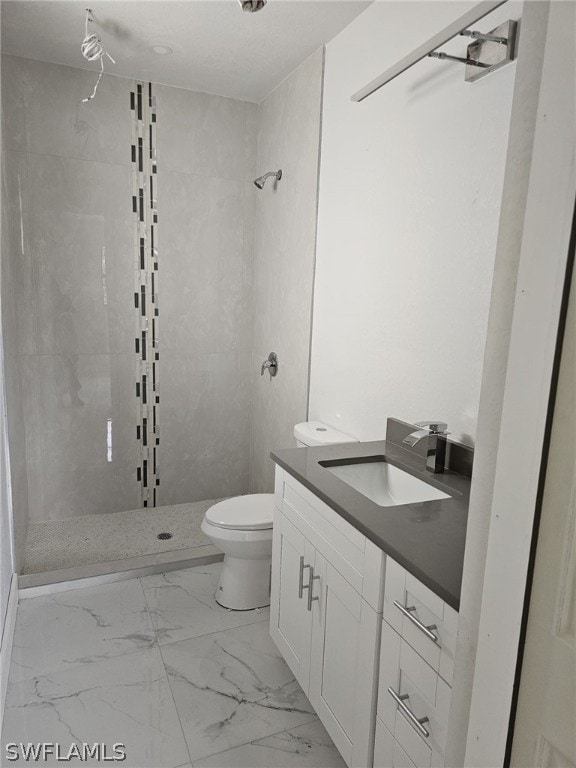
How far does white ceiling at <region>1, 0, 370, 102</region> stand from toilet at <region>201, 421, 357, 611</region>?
179 centimetres

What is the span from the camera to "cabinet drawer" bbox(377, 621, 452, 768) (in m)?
1.11

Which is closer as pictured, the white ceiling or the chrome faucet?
the chrome faucet

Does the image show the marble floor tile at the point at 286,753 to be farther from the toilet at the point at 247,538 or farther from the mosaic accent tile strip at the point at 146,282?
the mosaic accent tile strip at the point at 146,282

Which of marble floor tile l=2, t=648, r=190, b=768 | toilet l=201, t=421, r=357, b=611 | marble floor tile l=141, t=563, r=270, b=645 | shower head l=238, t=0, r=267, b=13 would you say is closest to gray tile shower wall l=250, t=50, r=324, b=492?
toilet l=201, t=421, r=357, b=611

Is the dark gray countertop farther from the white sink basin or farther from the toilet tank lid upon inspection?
the toilet tank lid

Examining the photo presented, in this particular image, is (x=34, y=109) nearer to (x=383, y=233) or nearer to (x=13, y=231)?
(x=13, y=231)

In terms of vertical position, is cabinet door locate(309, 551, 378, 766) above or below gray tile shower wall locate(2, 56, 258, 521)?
below

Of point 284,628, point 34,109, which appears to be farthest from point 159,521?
point 34,109

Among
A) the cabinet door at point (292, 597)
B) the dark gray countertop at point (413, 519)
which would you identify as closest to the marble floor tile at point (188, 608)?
the cabinet door at point (292, 597)

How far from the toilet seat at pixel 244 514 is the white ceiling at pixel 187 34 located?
2.14m

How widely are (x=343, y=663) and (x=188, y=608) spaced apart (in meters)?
1.16

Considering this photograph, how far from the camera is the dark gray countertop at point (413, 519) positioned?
1140 millimetres

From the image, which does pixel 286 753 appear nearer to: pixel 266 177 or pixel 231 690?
pixel 231 690

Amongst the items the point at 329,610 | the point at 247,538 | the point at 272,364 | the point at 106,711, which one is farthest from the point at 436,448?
the point at 272,364
